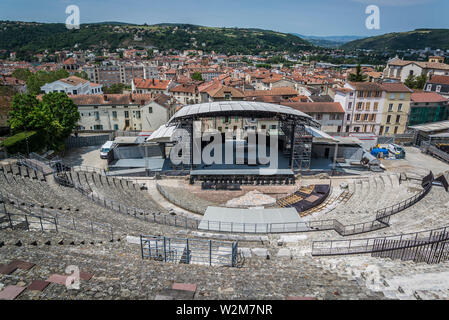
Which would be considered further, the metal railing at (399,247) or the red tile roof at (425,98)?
the red tile roof at (425,98)

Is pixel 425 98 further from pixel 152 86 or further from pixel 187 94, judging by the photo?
pixel 152 86

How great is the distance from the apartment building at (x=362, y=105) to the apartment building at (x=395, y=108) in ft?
2.79

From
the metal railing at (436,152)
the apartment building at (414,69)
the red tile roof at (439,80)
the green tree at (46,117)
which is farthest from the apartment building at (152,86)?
the red tile roof at (439,80)

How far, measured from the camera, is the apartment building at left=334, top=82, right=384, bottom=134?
1740 inches

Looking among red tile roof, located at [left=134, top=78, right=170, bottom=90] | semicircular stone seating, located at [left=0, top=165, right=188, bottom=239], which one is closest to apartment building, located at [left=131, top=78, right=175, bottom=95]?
red tile roof, located at [left=134, top=78, right=170, bottom=90]

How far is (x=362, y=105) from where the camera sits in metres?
44.8

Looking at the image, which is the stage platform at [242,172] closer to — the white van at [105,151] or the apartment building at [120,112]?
the white van at [105,151]

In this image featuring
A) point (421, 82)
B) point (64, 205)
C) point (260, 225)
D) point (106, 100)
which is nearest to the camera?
point (64, 205)

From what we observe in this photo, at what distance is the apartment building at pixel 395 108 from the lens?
4459cm

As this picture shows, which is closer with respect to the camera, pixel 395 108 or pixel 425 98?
pixel 395 108

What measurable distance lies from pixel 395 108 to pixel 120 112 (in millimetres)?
44584

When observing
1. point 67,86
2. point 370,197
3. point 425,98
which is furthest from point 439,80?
point 67,86

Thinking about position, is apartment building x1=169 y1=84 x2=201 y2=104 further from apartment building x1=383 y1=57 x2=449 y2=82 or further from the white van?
apartment building x1=383 y1=57 x2=449 y2=82
